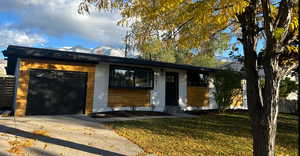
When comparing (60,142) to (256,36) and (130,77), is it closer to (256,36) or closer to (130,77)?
(256,36)

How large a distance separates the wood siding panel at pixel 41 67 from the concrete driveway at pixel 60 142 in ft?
6.12

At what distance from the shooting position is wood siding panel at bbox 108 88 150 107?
864cm

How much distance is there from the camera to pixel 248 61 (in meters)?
2.91

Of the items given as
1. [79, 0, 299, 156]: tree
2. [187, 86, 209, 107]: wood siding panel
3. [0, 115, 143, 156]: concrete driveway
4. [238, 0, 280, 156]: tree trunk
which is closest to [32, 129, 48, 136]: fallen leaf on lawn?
[0, 115, 143, 156]: concrete driveway

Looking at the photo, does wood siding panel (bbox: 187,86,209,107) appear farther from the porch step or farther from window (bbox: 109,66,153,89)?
window (bbox: 109,66,153,89)

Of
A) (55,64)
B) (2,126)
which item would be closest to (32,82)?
(55,64)

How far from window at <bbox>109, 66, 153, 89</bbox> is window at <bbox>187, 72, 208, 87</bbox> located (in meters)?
2.83

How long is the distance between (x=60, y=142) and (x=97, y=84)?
4.60m

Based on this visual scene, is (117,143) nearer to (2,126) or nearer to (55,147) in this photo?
(55,147)

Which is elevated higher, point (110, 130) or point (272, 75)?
point (272, 75)

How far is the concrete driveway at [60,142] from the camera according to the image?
331 centimetres

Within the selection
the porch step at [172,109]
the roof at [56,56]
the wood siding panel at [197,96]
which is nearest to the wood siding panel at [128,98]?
the porch step at [172,109]

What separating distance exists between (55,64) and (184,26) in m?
5.69

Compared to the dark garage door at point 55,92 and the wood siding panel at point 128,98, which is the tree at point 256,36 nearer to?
the dark garage door at point 55,92
